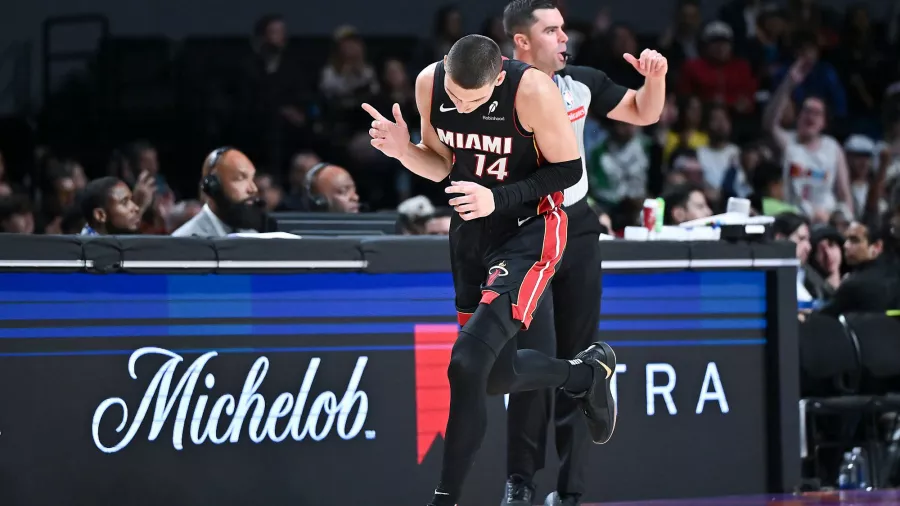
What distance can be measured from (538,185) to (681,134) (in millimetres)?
6577

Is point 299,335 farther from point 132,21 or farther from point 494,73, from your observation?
point 132,21

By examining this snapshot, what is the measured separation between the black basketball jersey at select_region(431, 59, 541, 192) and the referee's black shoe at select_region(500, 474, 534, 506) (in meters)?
1.15

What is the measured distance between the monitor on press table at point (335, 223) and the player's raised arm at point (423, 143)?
1.40m

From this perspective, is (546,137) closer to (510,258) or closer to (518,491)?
(510,258)

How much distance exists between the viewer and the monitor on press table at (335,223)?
20.0 feet

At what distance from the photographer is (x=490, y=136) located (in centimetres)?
450

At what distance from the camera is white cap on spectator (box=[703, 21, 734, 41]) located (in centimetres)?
1140

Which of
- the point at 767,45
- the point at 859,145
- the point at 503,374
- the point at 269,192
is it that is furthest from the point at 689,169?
the point at 503,374

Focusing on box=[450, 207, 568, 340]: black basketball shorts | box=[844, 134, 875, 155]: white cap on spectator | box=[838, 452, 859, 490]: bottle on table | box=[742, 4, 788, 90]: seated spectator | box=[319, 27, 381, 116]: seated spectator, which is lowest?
box=[838, 452, 859, 490]: bottle on table

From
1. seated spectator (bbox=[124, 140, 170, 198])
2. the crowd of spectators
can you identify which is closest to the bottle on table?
the crowd of spectators

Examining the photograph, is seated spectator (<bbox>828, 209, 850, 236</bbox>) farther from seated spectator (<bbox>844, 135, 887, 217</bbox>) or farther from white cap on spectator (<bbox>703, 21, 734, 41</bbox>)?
white cap on spectator (<bbox>703, 21, 734, 41</bbox>)

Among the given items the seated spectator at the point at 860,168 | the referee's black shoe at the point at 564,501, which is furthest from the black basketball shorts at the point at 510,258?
the seated spectator at the point at 860,168

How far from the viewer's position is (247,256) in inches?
213

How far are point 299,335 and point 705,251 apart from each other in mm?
1935
